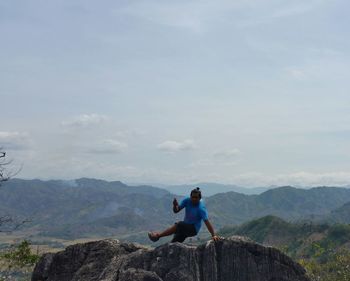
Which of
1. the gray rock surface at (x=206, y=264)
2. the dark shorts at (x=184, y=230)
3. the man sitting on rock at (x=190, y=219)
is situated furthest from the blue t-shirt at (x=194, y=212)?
the gray rock surface at (x=206, y=264)

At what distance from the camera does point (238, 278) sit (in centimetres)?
2255

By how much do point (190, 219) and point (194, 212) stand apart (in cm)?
48

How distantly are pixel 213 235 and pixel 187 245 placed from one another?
1.53 meters

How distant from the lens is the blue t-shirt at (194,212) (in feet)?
78.8

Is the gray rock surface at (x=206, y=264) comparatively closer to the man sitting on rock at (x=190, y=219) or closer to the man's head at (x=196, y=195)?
the man sitting on rock at (x=190, y=219)

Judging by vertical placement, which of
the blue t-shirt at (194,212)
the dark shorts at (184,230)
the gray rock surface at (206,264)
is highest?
the blue t-shirt at (194,212)

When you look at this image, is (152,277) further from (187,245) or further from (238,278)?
(238,278)

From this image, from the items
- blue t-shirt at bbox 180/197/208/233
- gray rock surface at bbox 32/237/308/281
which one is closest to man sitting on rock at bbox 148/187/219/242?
blue t-shirt at bbox 180/197/208/233

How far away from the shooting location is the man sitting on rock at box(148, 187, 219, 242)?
77.9ft

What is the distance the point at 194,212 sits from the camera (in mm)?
24156

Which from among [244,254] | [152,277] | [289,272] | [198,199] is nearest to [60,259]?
[152,277]

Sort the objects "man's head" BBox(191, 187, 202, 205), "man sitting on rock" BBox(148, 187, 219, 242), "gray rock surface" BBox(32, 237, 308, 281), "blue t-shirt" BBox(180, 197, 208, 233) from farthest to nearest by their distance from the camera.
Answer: "blue t-shirt" BBox(180, 197, 208, 233)
"man sitting on rock" BBox(148, 187, 219, 242)
"man's head" BBox(191, 187, 202, 205)
"gray rock surface" BBox(32, 237, 308, 281)

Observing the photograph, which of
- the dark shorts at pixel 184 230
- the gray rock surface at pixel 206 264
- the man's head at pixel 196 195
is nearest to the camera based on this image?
the gray rock surface at pixel 206 264

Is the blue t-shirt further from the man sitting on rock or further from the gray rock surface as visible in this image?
the gray rock surface
